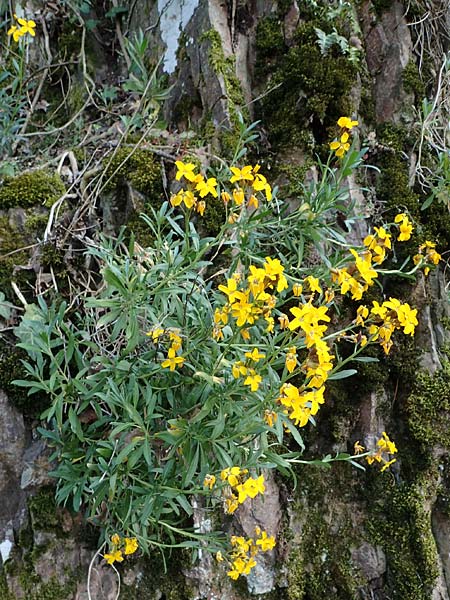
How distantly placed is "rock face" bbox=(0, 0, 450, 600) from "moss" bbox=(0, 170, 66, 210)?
0.74 meters

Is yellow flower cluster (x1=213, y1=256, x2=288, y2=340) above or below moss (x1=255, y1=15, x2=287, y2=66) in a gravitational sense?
below

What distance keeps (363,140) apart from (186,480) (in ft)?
6.12

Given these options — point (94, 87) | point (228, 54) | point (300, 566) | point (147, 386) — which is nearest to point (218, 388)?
point (147, 386)

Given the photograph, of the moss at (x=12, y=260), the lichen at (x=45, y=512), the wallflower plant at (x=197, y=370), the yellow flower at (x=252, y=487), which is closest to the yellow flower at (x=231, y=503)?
the wallflower plant at (x=197, y=370)

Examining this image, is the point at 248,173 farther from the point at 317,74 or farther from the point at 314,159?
the point at 317,74

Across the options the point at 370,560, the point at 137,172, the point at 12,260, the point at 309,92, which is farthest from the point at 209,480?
the point at 309,92

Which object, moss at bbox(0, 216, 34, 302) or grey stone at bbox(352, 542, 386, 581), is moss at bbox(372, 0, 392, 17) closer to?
moss at bbox(0, 216, 34, 302)

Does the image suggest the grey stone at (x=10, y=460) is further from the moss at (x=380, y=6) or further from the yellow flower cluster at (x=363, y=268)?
the moss at (x=380, y=6)

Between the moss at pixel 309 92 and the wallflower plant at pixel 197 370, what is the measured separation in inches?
29.2

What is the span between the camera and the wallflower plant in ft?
5.60

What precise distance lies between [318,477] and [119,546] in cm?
87

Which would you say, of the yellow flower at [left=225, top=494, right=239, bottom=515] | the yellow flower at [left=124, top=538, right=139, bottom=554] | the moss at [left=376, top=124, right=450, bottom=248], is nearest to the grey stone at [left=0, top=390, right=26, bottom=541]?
the yellow flower at [left=124, top=538, right=139, bottom=554]

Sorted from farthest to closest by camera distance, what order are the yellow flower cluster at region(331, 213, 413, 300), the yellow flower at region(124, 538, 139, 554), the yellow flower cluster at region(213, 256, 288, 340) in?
the yellow flower at region(124, 538, 139, 554) → the yellow flower cluster at region(331, 213, 413, 300) → the yellow flower cluster at region(213, 256, 288, 340)

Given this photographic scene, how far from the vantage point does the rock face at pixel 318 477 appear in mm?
2238
